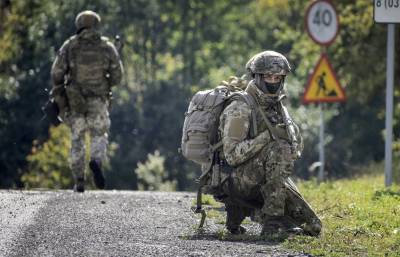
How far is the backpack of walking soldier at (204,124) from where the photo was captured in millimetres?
14000

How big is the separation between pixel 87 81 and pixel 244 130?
614 cm

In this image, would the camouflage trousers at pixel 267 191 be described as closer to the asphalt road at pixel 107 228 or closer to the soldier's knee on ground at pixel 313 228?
the soldier's knee on ground at pixel 313 228

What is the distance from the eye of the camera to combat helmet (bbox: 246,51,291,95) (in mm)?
13773

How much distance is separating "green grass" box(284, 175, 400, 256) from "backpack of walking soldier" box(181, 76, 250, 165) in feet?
4.24

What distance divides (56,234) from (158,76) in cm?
4690

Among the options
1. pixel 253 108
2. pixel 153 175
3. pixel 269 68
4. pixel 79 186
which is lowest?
pixel 153 175

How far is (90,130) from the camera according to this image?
19.8 metres

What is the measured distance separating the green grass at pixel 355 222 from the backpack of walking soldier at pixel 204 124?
1294mm

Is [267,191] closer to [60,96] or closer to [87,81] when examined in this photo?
[87,81]

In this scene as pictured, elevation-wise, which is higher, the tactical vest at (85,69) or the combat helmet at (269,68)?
the combat helmet at (269,68)

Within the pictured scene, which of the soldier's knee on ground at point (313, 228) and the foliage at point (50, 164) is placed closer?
the soldier's knee on ground at point (313, 228)

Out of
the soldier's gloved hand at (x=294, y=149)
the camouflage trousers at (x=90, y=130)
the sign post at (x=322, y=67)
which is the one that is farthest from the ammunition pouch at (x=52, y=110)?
the soldier's gloved hand at (x=294, y=149)

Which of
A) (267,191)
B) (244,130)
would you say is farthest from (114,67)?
(267,191)

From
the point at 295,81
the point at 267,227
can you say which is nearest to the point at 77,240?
the point at 267,227
